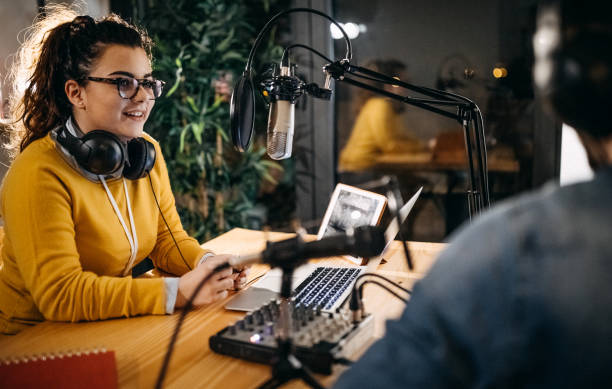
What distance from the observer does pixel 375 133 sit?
9.09 feet

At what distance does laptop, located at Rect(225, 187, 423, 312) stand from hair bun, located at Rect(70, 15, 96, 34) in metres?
0.82

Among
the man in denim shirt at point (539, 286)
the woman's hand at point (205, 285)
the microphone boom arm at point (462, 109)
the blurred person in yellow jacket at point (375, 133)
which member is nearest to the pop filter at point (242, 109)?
the microphone boom arm at point (462, 109)

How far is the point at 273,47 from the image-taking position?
278 cm

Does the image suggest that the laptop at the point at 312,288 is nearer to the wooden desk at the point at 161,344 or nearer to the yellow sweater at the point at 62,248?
the wooden desk at the point at 161,344

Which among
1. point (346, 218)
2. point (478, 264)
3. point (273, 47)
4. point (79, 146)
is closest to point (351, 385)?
point (478, 264)

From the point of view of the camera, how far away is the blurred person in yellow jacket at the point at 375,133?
8.87 feet

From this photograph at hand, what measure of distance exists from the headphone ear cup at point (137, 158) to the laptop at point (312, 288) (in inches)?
16.9

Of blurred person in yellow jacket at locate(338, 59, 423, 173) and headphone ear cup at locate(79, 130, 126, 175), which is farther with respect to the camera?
blurred person in yellow jacket at locate(338, 59, 423, 173)

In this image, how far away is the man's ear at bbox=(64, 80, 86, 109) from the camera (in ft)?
4.26

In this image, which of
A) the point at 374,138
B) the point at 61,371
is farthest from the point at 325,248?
the point at 374,138

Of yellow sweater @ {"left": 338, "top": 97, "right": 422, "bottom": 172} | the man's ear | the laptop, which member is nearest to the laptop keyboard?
the laptop

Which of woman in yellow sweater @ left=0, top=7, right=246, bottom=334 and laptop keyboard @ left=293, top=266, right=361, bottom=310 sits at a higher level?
woman in yellow sweater @ left=0, top=7, right=246, bottom=334

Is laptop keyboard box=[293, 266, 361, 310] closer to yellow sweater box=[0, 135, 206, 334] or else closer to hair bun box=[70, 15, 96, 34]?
yellow sweater box=[0, 135, 206, 334]

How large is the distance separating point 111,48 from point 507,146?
193cm
